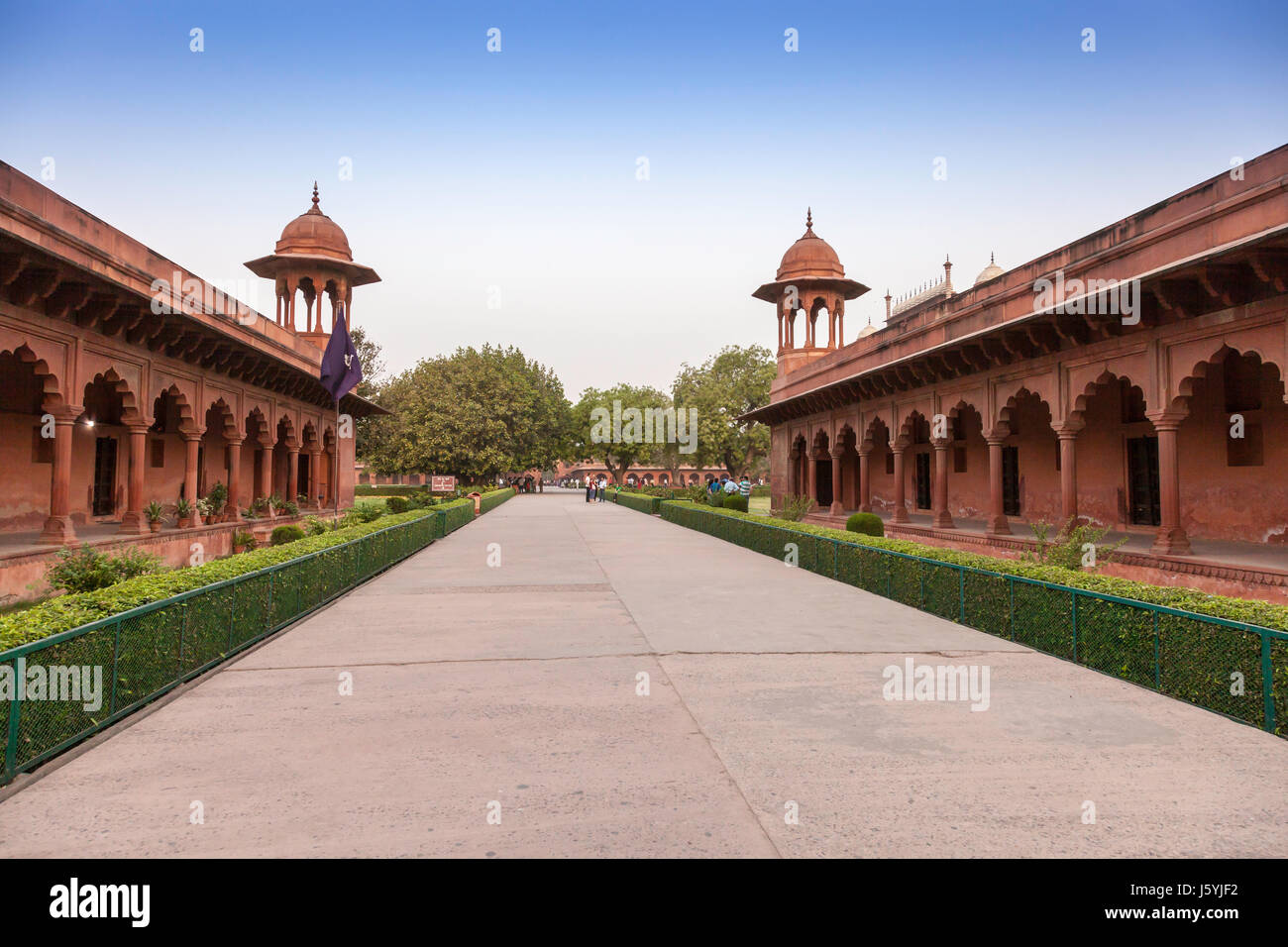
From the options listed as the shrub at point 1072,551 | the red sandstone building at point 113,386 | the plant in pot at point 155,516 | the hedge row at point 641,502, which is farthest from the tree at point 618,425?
the shrub at point 1072,551

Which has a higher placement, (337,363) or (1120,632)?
(337,363)

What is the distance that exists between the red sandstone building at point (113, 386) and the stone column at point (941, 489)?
18.0 meters

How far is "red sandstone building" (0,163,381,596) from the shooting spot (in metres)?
12.3

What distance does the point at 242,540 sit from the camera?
65.4ft

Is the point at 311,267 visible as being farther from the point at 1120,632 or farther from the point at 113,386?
the point at 1120,632

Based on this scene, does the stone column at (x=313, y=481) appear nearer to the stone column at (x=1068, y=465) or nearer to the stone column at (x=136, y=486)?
the stone column at (x=136, y=486)

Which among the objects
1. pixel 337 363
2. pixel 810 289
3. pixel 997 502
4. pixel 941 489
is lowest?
pixel 997 502

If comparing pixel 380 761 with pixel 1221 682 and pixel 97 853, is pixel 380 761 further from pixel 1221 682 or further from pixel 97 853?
pixel 1221 682

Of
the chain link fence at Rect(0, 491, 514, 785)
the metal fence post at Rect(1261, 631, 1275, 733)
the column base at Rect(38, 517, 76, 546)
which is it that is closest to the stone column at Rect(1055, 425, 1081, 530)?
the metal fence post at Rect(1261, 631, 1275, 733)

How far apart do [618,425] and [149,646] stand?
68.3 meters

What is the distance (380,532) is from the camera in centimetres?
1474

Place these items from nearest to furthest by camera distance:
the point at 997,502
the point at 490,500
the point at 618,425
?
the point at 997,502 < the point at 490,500 < the point at 618,425

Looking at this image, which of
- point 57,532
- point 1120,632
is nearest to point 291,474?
point 57,532

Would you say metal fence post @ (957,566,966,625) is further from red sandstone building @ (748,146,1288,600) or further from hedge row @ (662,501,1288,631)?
red sandstone building @ (748,146,1288,600)
